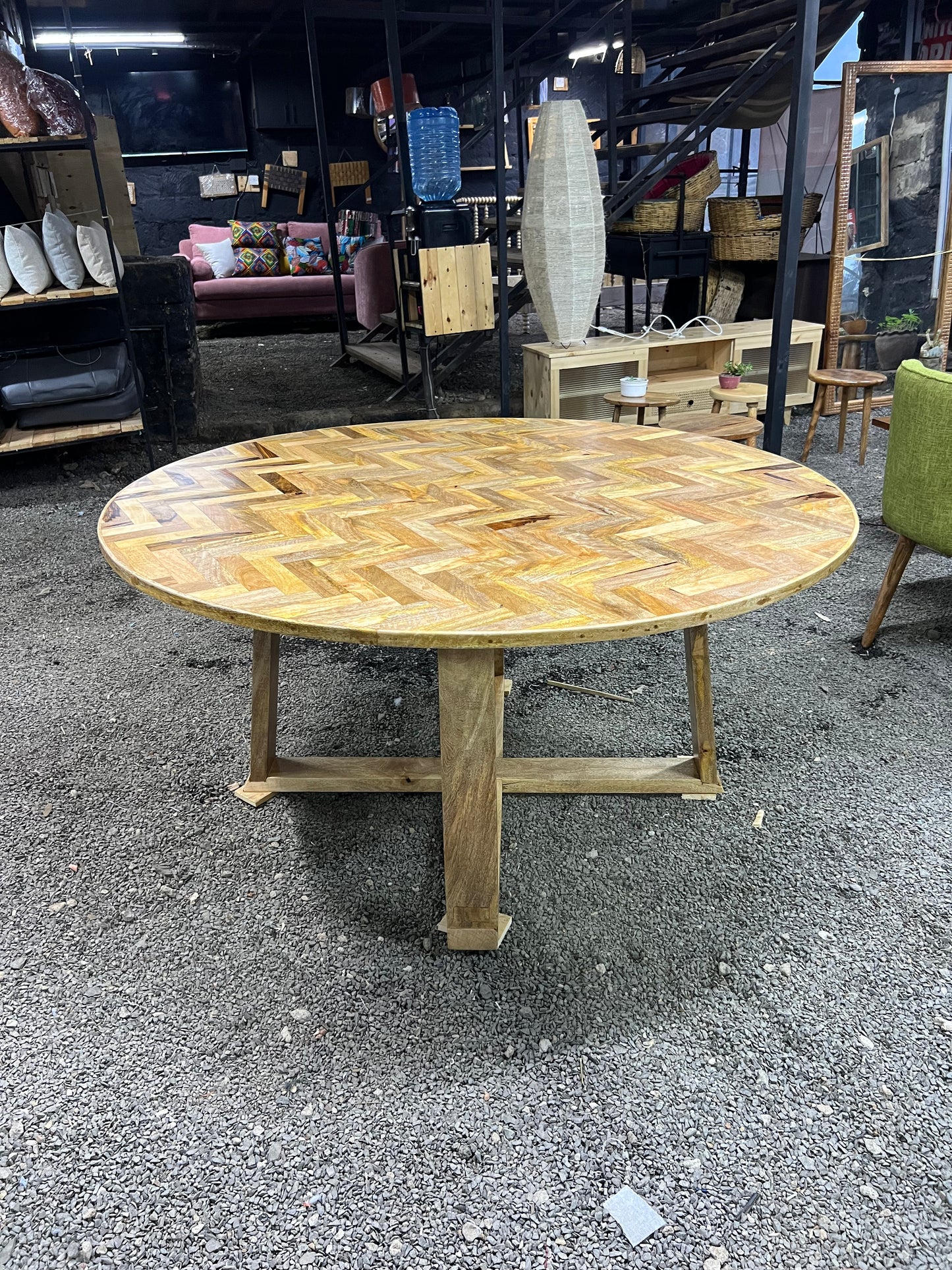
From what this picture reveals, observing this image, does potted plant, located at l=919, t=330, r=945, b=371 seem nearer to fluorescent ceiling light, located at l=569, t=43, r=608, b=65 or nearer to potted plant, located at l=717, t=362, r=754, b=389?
potted plant, located at l=717, t=362, r=754, b=389

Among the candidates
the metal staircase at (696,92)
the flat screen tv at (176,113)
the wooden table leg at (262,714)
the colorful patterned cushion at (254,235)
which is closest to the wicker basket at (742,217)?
the metal staircase at (696,92)

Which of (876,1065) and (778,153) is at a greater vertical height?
(778,153)

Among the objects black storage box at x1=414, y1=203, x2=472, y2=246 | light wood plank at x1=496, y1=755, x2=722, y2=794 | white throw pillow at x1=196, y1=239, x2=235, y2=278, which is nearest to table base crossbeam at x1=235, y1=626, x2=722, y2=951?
light wood plank at x1=496, y1=755, x2=722, y2=794

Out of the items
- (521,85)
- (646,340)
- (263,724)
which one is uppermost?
(521,85)

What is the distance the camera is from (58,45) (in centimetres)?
933

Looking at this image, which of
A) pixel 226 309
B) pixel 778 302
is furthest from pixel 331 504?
pixel 226 309

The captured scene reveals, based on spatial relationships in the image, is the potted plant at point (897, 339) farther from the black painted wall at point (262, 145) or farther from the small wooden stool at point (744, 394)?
the black painted wall at point (262, 145)

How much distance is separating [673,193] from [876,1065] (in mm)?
4986

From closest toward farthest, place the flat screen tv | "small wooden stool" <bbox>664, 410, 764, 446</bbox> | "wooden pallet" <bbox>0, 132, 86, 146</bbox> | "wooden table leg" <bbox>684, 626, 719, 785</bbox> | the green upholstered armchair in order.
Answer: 1. "wooden table leg" <bbox>684, 626, 719, 785</bbox>
2. the green upholstered armchair
3. "small wooden stool" <bbox>664, 410, 764, 446</bbox>
4. "wooden pallet" <bbox>0, 132, 86, 146</bbox>
5. the flat screen tv

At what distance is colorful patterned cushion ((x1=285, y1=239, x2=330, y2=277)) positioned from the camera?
29.6 ft

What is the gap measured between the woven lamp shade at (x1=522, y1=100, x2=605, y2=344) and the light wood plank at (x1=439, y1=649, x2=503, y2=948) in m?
3.16

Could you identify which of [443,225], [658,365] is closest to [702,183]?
[658,365]

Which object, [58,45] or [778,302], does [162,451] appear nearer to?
[778,302]

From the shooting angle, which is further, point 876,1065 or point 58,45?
point 58,45
